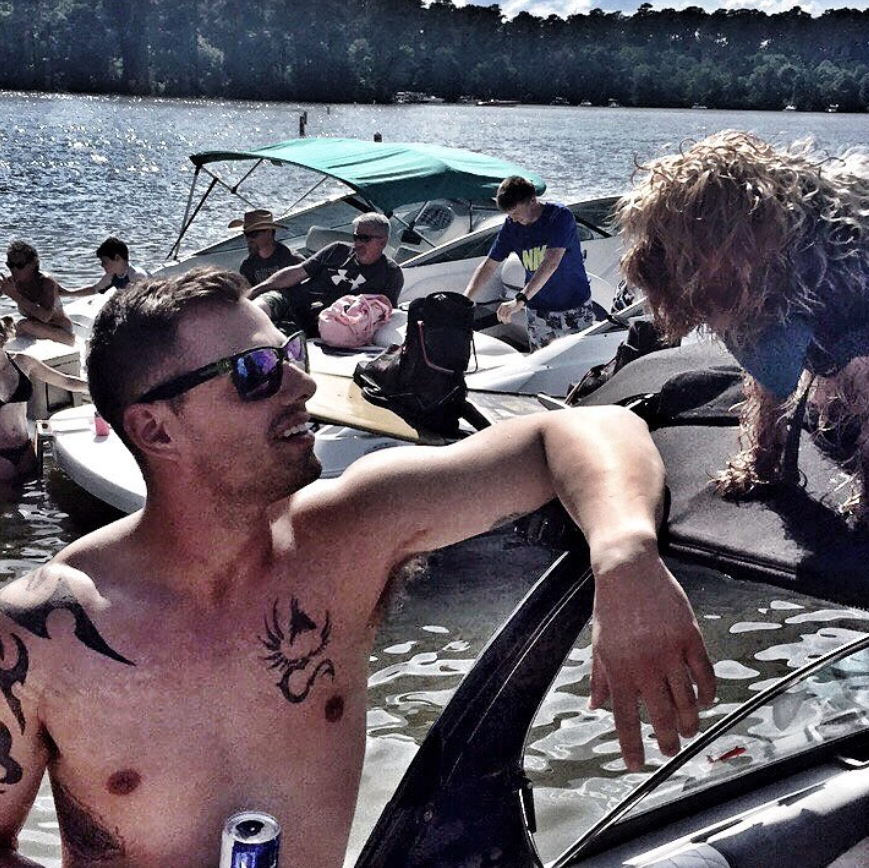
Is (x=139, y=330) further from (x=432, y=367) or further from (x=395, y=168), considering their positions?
(x=395, y=168)

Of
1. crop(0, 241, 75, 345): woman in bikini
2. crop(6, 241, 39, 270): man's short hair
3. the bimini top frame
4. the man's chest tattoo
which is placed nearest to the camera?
the man's chest tattoo

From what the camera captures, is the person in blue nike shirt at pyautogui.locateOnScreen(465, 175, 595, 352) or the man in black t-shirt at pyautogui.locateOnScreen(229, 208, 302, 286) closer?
the person in blue nike shirt at pyautogui.locateOnScreen(465, 175, 595, 352)

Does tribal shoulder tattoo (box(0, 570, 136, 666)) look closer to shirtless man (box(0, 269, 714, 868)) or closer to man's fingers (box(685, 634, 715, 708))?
shirtless man (box(0, 269, 714, 868))

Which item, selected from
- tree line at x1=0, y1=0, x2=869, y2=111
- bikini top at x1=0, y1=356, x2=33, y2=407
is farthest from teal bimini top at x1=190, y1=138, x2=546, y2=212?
tree line at x1=0, y1=0, x2=869, y2=111

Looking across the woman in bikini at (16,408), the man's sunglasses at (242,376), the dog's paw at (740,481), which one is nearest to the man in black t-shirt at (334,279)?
the woman in bikini at (16,408)

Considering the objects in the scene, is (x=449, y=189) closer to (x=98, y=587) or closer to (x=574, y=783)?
(x=574, y=783)

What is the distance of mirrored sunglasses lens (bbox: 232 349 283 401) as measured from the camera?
1.86m

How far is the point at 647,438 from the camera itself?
175cm

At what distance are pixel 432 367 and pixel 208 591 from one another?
12.1 feet

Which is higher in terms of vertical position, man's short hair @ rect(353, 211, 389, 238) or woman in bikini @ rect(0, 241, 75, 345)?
man's short hair @ rect(353, 211, 389, 238)

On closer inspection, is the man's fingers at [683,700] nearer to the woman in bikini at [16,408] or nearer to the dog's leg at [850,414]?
the dog's leg at [850,414]

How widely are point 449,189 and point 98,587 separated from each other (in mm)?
9028

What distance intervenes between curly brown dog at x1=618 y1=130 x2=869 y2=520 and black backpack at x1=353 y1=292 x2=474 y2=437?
3.29 metres

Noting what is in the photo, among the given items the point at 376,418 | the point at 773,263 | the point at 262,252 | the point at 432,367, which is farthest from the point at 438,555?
the point at 773,263
